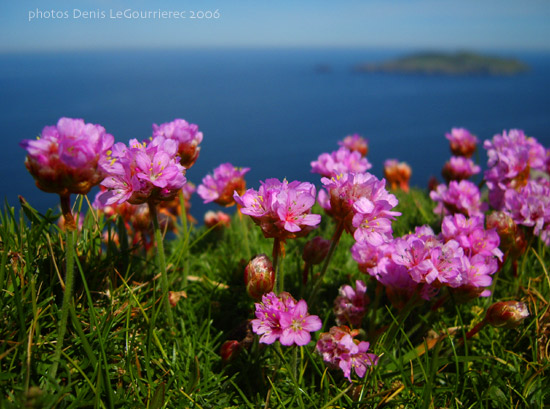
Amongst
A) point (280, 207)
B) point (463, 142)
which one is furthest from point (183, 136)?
point (463, 142)

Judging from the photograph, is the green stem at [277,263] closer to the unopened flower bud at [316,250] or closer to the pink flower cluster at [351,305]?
the unopened flower bud at [316,250]

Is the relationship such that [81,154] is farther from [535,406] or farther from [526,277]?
[526,277]

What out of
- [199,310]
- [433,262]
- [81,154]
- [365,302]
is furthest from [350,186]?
[199,310]

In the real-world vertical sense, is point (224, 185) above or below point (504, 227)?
above

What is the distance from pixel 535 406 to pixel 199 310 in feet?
5.04

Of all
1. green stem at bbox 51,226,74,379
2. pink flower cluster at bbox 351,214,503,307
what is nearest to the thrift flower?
pink flower cluster at bbox 351,214,503,307

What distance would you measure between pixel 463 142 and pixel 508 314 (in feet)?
6.67

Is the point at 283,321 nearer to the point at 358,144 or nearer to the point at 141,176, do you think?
the point at 141,176

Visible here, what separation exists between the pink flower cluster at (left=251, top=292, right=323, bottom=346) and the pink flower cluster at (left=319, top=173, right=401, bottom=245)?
0.34m

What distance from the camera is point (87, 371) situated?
5.62ft

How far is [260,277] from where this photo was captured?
163 centimetres

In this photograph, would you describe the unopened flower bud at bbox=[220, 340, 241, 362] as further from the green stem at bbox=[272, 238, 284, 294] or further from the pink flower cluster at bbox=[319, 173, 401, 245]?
the pink flower cluster at bbox=[319, 173, 401, 245]

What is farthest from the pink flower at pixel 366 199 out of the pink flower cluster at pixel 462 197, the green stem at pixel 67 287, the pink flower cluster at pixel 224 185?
the pink flower cluster at pixel 462 197

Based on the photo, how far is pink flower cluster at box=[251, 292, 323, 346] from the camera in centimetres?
154
